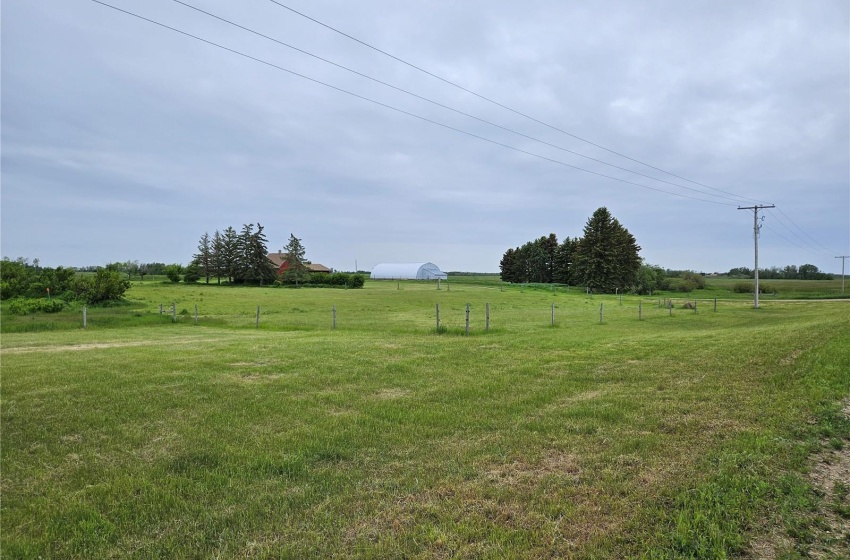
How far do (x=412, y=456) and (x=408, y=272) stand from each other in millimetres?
110730

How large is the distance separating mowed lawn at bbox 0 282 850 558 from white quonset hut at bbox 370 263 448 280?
338ft

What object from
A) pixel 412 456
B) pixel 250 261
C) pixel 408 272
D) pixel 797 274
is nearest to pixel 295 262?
pixel 250 261

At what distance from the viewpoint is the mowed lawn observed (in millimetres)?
3586

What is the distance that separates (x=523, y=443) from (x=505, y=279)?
359ft

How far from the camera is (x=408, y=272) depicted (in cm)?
11588

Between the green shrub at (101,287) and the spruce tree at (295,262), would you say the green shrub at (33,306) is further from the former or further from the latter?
the spruce tree at (295,262)

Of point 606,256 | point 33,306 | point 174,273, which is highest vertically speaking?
point 606,256

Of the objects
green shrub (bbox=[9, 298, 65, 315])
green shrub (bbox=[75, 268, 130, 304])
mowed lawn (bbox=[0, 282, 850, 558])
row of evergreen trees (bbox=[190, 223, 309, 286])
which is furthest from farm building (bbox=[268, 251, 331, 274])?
mowed lawn (bbox=[0, 282, 850, 558])

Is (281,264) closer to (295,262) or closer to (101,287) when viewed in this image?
(295,262)

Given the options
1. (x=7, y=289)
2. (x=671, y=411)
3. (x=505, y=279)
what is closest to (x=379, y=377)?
(x=671, y=411)

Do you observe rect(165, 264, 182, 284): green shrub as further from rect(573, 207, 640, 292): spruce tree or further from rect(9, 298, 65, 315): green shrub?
rect(573, 207, 640, 292): spruce tree

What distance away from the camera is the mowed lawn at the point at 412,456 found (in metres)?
3.59

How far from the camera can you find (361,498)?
4.23m

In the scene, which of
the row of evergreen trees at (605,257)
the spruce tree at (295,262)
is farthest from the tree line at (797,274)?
the spruce tree at (295,262)
